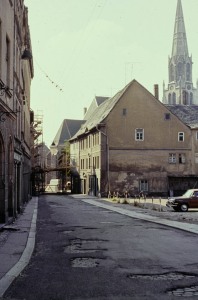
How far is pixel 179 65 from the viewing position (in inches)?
5094

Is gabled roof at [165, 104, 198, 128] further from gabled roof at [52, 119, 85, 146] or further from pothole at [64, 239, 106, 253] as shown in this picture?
pothole at [64, 239, 106, 253]

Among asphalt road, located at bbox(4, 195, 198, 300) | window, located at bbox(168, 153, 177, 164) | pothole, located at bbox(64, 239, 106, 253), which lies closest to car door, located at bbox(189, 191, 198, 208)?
asphalt road, located at bbox(4, 195, 198, 300)

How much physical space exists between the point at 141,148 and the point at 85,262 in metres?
41.2

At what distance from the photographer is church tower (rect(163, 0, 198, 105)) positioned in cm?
12925

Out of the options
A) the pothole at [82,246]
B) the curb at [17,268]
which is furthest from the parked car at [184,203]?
the curb at [17,268]

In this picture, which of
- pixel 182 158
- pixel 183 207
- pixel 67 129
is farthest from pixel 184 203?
pixel 67 129

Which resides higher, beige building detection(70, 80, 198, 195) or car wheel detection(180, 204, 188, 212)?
beige building detection(70, 80, 198, 195)

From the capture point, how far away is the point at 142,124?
51281 mm

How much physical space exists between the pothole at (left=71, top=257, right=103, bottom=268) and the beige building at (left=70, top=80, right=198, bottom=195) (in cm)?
3860

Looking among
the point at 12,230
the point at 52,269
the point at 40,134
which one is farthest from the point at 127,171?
the point at 52,269

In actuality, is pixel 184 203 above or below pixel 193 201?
below

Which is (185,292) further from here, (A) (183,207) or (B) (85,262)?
(A) (183,207)

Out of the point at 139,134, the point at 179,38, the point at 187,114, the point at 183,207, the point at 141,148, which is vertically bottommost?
the point at 183,207

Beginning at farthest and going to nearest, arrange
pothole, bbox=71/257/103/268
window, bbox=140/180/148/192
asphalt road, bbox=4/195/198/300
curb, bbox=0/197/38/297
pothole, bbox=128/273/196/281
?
window, bbox=140/180/148/192, pothole, bbox=71/257/103/268, pothole, bbox=128/273/196/281, curb, bbox=0/197/38/297, asphalt road, bbox=4/195/198/300
